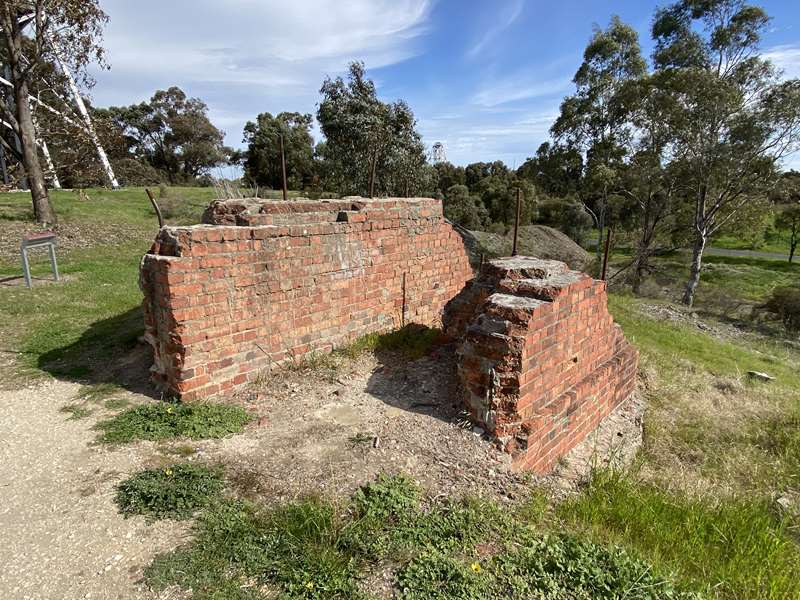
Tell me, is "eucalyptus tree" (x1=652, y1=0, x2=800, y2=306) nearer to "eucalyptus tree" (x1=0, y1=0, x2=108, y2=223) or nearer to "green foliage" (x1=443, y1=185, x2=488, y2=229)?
"green foliage" (x1=443, y1=185, x2=488, y2=229)

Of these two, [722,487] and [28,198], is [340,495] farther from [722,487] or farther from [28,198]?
[28,198]

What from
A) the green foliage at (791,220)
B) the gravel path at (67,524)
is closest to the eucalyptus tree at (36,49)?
the gravel path at (67,524)

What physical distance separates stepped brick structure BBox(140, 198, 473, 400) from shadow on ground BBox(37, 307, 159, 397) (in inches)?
23.2

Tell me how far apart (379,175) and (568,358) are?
14418 mm

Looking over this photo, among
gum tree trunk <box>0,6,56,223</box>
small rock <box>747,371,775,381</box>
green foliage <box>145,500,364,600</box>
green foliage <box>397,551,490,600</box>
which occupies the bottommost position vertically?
small rock <box>747,371,775,381</box>

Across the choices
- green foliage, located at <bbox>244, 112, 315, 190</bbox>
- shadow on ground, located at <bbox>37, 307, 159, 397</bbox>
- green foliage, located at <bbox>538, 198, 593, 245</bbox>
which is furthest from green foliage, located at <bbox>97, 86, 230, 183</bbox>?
shadow on ground, located at <bbox>37, 307, 159, 397</bbox>

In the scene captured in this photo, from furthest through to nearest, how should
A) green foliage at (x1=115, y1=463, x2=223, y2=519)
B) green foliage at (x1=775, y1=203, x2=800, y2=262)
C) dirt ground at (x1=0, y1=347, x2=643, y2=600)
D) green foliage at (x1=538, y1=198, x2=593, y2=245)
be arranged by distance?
green foliage at (x1=538, y1=198, x2=593, y2=245), green foliage at (x1=775, y1=203, x2=800, y2=262), green foliage at (x1=115, y1=463, x2=223, y2=519), dirt ground at (x1=0, y1=347, x2=643, y2=600)

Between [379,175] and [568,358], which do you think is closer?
[568,358]

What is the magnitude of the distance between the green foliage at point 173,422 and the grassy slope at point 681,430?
5.33 ft

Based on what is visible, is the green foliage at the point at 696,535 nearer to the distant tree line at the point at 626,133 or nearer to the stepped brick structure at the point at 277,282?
the stepped brick structure at the point at 277,282

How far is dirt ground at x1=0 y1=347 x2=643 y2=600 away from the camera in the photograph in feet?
7.12

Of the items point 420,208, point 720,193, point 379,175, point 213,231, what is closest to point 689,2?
point 720,193

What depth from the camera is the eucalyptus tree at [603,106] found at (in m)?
19.3

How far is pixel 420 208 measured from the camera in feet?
19.0
